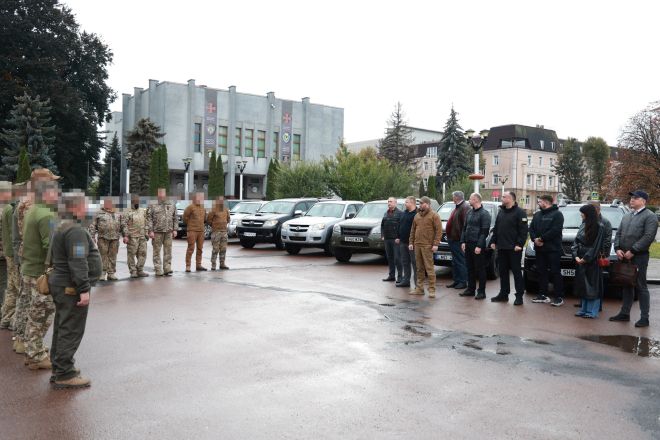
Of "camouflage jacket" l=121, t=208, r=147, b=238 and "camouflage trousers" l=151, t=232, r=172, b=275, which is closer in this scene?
"camouflage jacket" l=121, t=208, r=147, b=238

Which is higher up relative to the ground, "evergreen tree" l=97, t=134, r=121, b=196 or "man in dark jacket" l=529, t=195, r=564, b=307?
"evergreen tree" l=97, t=134, r=121, b=196

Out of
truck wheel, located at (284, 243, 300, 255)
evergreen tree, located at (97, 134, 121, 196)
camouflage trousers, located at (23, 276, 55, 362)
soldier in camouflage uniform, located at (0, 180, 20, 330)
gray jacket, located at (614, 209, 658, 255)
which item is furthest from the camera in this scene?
evergreen tree, located at (97, 134, 121, 196)

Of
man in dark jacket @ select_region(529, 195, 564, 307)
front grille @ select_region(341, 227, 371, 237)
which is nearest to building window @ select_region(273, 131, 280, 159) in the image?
front grille @ select_region(341, 227, 371, 237)

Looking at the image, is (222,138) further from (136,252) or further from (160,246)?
(136,252)

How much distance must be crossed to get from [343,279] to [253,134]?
48399 millimetres

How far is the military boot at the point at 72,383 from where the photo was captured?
523 centimetres

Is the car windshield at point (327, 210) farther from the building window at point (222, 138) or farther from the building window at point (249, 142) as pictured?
the building window at point (249, 142)

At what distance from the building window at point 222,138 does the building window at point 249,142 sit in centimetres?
222

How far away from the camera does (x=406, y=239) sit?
11.8 meters

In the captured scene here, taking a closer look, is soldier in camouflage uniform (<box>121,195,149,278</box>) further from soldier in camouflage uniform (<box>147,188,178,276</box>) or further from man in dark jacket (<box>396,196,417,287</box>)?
man in dark jacket (<box>396,196,417,287</box>)

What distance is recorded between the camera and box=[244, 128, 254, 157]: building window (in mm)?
59250

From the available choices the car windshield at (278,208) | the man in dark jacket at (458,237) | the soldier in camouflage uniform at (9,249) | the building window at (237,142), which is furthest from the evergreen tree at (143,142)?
the soldier in camouflage uniform at (9,249)

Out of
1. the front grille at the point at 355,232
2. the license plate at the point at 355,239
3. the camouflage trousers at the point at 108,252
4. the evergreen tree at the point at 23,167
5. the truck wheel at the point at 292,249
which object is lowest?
the truck wheel at the point at 292,249

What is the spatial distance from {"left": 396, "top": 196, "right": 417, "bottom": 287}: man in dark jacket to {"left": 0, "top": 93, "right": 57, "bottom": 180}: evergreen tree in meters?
35.5
